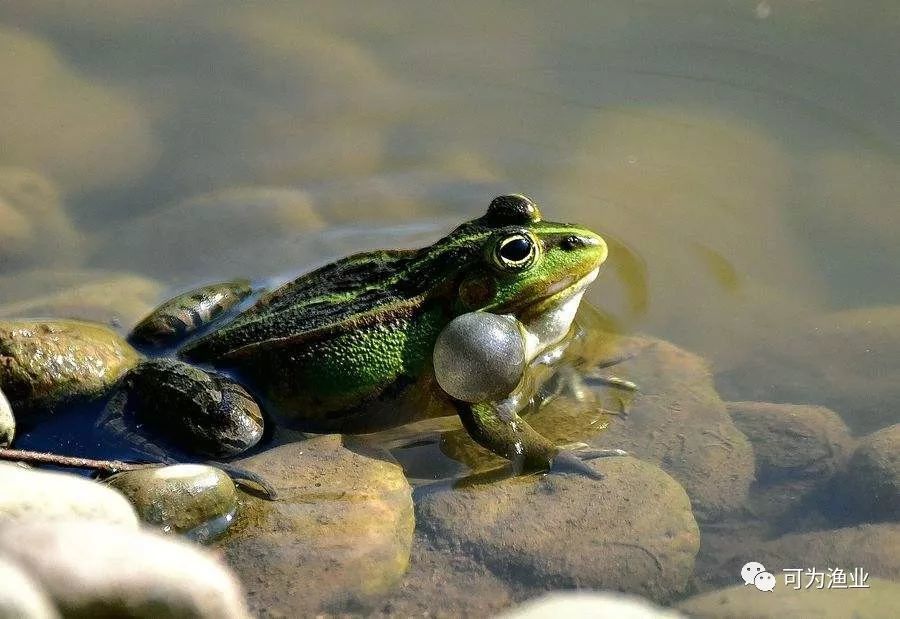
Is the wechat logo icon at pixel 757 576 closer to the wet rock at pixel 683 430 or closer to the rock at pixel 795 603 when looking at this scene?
the rock at pixel 795 603

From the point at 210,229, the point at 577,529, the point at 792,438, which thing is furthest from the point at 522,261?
the point at 210,229

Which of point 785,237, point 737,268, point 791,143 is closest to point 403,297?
point 737,268

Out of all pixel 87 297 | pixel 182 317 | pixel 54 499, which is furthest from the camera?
pixel 87 297

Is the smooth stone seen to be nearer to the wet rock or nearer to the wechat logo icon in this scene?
the wechat logo icon

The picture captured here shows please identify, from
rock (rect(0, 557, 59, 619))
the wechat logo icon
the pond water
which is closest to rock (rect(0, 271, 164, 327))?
the pond water

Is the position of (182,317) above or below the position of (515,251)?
below

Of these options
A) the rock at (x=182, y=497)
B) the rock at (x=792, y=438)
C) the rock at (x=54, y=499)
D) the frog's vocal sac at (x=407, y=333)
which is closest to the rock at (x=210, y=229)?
the frog's vocal sac at (x=407, y=333)

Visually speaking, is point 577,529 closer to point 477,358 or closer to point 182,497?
point 477,358
